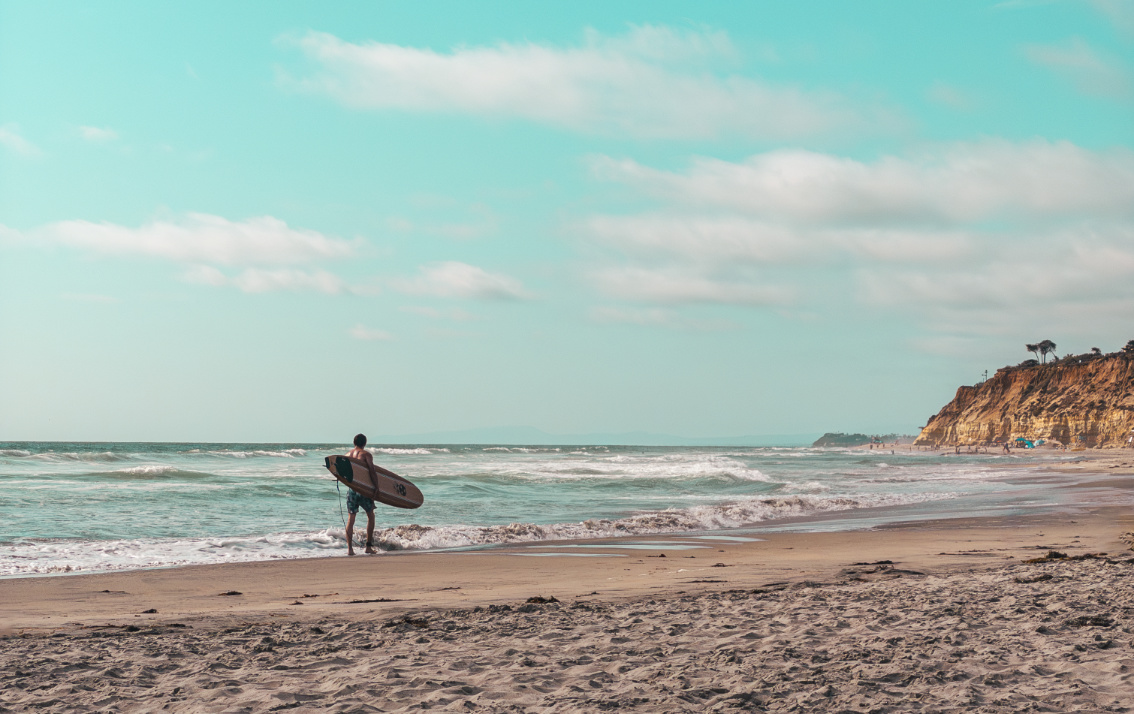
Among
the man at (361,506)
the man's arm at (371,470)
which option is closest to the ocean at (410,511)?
the man at (361,506)

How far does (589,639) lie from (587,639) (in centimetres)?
1

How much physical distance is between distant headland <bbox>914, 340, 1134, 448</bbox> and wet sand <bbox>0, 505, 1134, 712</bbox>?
8761 centimetres

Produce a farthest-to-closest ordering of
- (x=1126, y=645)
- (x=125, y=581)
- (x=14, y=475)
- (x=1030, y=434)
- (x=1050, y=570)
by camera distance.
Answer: (x=1030, y=434), (x=14, y=475), (x=125, y=581), (x=1050, y=570), (x=1126, y=645)

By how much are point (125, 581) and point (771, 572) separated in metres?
6.83

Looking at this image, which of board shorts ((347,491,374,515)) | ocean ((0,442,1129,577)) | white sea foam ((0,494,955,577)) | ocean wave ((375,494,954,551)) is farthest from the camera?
ocean wave ((375,494,954,551))

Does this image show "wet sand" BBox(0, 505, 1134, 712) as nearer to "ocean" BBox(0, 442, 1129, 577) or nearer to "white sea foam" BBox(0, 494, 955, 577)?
"white sea foam" BBox(0, 494, 955, 577)

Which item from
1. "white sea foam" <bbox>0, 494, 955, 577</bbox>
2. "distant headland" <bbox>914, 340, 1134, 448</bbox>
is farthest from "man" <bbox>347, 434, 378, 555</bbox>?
"distant headland" <bbox>914, 340, 1134, 448</bbox>

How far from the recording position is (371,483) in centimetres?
1280

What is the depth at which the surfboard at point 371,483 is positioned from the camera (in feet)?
41.5

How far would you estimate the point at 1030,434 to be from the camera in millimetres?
96875

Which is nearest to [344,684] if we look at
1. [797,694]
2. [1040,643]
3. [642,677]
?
[642,677]

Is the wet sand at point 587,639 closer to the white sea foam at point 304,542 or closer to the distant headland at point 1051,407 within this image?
the white sea foam at point 304,542

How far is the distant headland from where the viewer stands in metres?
86.6

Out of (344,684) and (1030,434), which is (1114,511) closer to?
(344,684)
